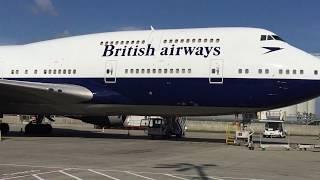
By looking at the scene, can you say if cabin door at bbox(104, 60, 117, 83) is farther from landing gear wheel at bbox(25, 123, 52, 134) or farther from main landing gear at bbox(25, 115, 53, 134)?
landing gear wheel at bbox(25, 123, 52, 134)

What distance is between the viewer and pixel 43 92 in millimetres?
26125

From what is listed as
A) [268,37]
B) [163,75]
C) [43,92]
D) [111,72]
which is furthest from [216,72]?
[43,92]

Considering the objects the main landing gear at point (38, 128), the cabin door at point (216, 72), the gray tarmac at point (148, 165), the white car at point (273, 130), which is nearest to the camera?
the gray tarmac at point (148, 165)

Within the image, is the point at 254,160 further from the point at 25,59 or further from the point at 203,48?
the point at 25,59

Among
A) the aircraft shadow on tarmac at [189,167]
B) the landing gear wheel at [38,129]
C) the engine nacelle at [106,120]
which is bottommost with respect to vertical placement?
the aircraft shadow on tarmac at [189,167]

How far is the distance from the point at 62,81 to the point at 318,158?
15250 millimetres

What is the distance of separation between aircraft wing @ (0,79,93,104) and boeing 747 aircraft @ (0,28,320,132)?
53mm

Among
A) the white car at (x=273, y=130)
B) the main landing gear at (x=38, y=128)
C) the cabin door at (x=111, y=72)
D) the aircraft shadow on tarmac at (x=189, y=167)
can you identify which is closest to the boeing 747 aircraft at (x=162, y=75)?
the cabin door at (x=111, y=72)

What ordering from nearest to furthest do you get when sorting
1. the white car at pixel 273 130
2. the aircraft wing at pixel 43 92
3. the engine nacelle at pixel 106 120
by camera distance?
the aircraft wing at pixel 43 92 < the engine nacelle at pixel 106 120 < the white car at pixel 273 130

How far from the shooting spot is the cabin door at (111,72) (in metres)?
26.3

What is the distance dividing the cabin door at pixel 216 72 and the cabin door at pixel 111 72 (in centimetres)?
538

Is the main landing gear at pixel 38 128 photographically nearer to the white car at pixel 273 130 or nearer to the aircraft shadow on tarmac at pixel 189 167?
the aircraft shadow on tarmac at pixel 189 167

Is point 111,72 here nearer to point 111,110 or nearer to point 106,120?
point 111,110

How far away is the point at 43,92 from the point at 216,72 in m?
9.39
